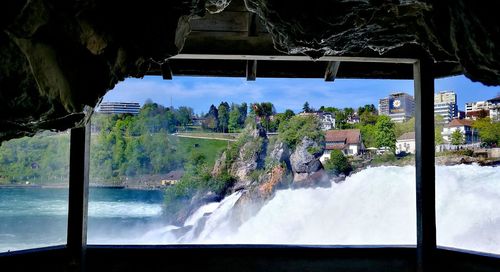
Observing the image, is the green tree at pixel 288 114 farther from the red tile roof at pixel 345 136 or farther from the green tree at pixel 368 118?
the green tree at pixel 368 118

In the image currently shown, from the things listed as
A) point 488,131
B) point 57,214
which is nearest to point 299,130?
point 488,131


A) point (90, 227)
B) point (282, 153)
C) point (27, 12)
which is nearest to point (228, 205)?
point (282, 153)

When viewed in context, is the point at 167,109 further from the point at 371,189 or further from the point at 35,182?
the point at 371,189

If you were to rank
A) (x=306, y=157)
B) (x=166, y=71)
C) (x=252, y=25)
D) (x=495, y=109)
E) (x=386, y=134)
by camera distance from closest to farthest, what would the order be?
(x=252, y=25), (x=166, y=71), (x=495, y=109), (x=386, y=134), (x=306, y=157)

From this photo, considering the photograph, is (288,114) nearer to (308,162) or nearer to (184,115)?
(308,162)

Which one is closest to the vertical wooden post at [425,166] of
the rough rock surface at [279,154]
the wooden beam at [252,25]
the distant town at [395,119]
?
the wooden beam at [252,25]

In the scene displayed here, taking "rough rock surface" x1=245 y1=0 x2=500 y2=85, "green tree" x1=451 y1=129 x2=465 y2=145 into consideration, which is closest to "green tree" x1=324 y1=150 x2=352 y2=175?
"green tree" x1=451 y1=129 x2=465 y2=145
